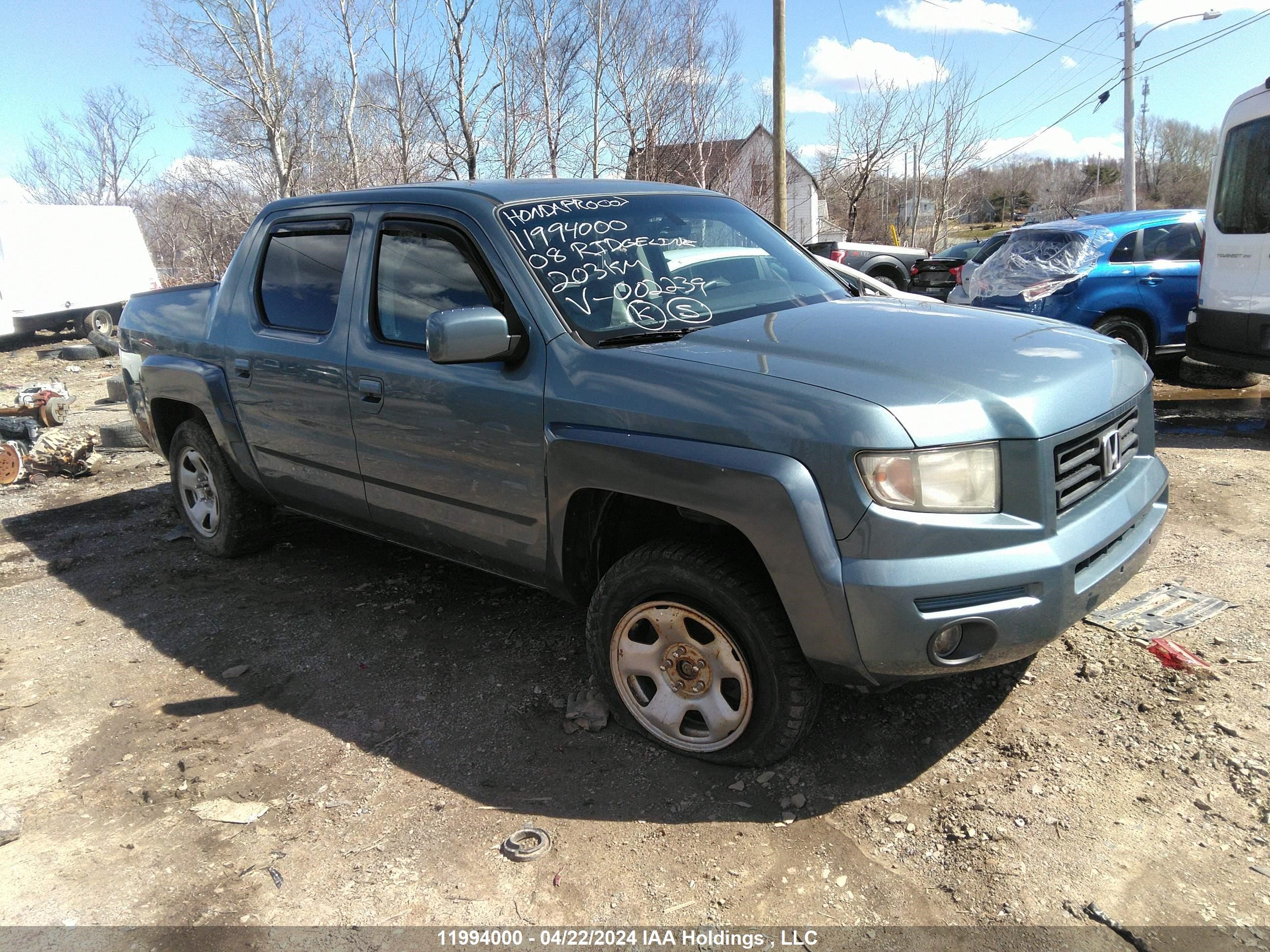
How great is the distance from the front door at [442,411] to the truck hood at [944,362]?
607 mm

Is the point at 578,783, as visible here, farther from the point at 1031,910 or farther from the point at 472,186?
the point at 472,186

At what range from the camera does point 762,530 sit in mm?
2469

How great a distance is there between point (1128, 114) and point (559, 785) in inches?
1153

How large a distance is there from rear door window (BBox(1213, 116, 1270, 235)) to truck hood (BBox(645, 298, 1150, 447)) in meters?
4.65

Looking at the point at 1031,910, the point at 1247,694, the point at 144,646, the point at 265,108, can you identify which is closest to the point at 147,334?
the point at 144,646

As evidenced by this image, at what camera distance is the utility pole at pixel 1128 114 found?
24.7 m

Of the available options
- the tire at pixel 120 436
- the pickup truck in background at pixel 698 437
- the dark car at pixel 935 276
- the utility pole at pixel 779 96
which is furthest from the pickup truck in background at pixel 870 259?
the pickup truck in background at pixel 698 437

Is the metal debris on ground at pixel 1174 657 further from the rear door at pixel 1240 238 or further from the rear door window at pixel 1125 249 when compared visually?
the rear door window at pixel 1125 249

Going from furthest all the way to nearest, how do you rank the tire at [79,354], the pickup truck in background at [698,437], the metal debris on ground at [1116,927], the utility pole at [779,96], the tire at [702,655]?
the tire at [79,354] < the utility pole at [779,96] < the tire at [702,655] < the pickup truck in background at [698,437] < the metal debris on ground at [1116,927]

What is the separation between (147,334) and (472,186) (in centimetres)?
276

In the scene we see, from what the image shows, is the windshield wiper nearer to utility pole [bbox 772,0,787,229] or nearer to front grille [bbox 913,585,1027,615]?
front grille [bbox 913,585,1027,615]

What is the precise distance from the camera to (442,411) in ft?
11.0

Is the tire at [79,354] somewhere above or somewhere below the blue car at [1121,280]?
below

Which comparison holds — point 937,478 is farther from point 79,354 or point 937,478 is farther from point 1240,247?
point 79,354
